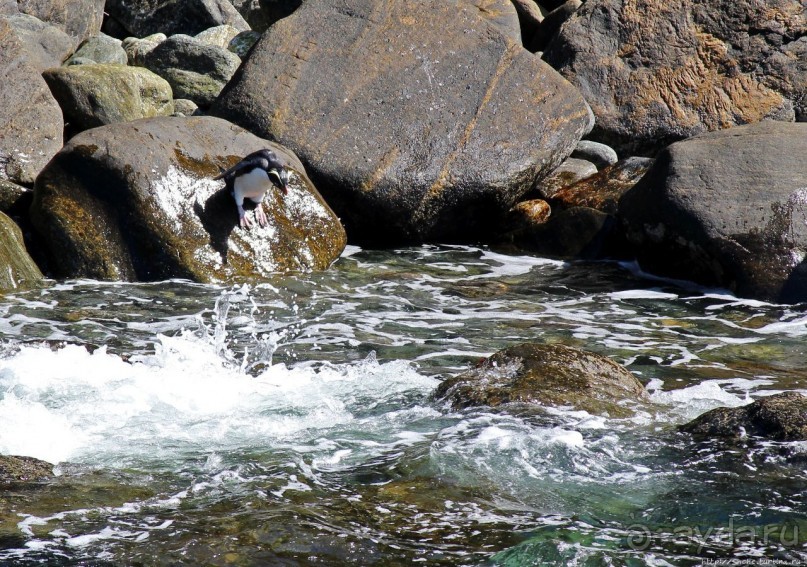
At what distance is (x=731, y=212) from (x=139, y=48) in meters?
11.6

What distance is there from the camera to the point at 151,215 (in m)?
8.99

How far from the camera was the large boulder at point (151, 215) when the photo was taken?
29.5 feet

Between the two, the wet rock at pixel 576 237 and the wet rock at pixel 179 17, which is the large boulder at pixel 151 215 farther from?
the wet rock at pixel 179 17

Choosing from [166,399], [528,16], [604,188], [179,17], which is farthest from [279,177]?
[179,17]

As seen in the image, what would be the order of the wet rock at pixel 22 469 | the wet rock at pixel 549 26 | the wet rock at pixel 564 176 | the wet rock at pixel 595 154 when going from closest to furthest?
the wet rock at pixel 22 469, the wet rock at pixel 564 176, the wet rock at pixel 595 154, the wet rock at pixel 549 26

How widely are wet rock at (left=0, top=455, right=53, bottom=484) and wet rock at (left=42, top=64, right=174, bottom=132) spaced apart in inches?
331

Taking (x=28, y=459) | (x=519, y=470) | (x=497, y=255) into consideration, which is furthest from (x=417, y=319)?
(x=28, y=459)

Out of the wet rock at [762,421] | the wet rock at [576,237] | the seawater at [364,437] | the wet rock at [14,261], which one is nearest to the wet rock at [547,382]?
the seawater at [364,437]

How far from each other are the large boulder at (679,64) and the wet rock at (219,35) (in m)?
7.79

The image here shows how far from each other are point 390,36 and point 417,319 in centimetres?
483

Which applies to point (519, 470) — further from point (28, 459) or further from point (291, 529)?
point (28, 459)

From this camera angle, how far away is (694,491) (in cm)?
429

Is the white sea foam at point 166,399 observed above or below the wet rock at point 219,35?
below

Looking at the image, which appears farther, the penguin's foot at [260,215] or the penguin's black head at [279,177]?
the penguin's foot at [260,215]
